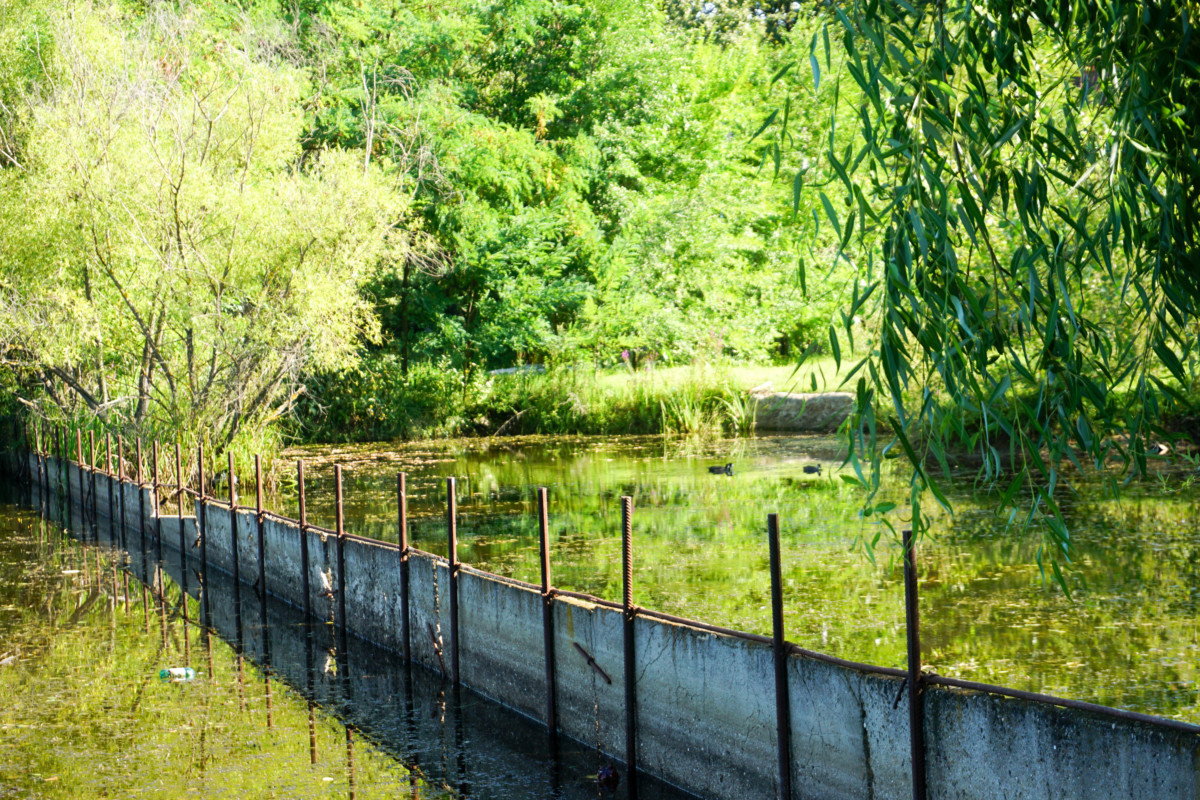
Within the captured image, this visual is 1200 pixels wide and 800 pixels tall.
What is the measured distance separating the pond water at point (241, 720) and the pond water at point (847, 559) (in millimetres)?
2379

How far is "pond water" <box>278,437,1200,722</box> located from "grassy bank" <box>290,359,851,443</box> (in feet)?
18.5

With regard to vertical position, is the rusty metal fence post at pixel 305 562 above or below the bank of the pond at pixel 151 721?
above

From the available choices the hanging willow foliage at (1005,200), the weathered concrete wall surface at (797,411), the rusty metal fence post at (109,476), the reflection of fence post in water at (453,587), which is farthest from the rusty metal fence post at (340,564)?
the weathered concrete wall surface at (797,411)

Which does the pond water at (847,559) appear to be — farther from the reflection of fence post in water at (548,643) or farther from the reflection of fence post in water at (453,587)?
the reflection of fence post in water at (453,587)

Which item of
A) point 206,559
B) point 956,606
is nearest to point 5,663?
point 206,559

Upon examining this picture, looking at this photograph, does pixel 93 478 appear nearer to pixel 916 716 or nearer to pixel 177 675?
pixel 177 675

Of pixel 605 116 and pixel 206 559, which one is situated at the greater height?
pixel 605 116

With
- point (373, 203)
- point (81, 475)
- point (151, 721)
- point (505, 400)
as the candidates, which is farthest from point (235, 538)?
point (505, 400)

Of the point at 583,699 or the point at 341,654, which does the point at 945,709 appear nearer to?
the point at 583,699

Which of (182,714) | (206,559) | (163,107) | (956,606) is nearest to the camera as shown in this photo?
(182,714)

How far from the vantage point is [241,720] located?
8.61 meters

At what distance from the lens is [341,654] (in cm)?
1035

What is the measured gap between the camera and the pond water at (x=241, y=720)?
23.7 ft

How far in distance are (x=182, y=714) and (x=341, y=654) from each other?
1.77 metres
